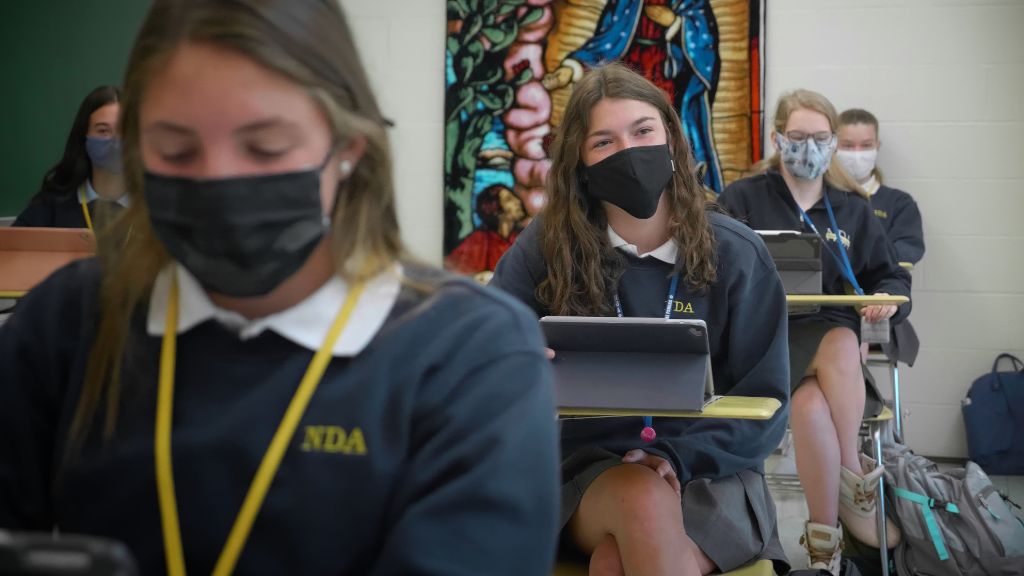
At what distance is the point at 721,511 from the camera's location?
2203 mm

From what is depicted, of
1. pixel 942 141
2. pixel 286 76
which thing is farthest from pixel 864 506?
pixel 286 76

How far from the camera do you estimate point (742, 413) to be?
1824 mm

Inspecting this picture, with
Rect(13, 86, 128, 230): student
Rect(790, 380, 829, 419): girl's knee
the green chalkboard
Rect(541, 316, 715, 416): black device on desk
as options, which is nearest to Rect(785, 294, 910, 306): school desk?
Rect(790, 380, 829, 419): girl's knee

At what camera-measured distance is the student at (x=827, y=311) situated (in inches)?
139

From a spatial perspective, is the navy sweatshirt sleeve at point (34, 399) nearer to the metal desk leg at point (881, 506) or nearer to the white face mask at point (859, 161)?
the metal desk leg at point (881, 506)

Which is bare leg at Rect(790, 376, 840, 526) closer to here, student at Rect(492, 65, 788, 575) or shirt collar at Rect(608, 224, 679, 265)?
student at Rect(492, 65, 788, 575)

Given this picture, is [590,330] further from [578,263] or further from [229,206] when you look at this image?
[229,206]

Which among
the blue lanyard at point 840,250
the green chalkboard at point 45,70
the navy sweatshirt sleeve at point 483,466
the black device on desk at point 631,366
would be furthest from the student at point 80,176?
the navy sweatshirt sleeve at point 483,466

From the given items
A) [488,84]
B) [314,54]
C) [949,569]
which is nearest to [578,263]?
[314,54]

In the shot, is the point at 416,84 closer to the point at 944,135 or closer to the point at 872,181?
the point at 872,181

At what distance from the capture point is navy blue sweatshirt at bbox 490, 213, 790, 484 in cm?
224

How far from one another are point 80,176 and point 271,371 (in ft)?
10.2

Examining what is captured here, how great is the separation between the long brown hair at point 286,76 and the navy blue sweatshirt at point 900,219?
14.2ft

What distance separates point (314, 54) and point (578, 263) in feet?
4.95
